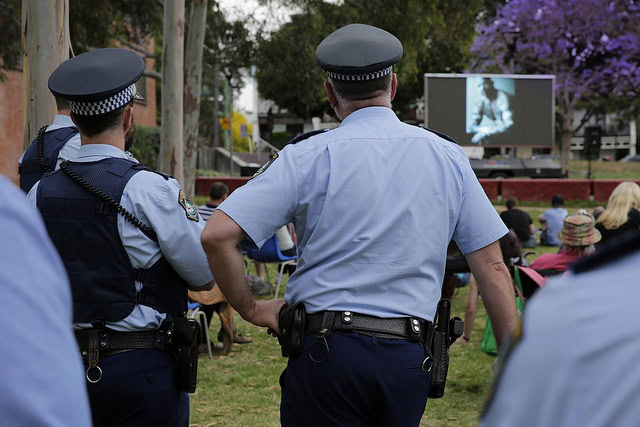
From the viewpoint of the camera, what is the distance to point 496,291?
2.72 m

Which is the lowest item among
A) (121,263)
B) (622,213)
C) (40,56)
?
(622,213)

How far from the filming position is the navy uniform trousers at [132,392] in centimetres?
274

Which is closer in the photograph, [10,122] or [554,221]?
[554,221]

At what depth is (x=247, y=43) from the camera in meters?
15.6

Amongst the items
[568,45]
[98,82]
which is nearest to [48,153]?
[98,82]

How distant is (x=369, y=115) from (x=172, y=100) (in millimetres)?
8159

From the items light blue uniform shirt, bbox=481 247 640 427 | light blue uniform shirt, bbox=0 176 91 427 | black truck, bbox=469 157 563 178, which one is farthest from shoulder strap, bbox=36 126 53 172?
black truck, bbox=469 157 563 178

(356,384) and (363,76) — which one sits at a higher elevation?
(363,76)

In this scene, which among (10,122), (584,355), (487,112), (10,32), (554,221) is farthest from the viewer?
(487,112)

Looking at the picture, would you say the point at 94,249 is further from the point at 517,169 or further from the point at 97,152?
the point at 517,169

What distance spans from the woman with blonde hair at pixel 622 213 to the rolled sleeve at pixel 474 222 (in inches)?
209

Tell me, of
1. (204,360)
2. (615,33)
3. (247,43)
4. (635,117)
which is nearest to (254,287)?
(204,360)

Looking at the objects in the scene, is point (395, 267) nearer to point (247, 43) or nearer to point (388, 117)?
point (388, 117)

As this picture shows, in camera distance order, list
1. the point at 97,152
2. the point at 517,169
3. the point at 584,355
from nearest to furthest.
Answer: the point at 584,355 → the point at 97,152 → the point at 517,169
